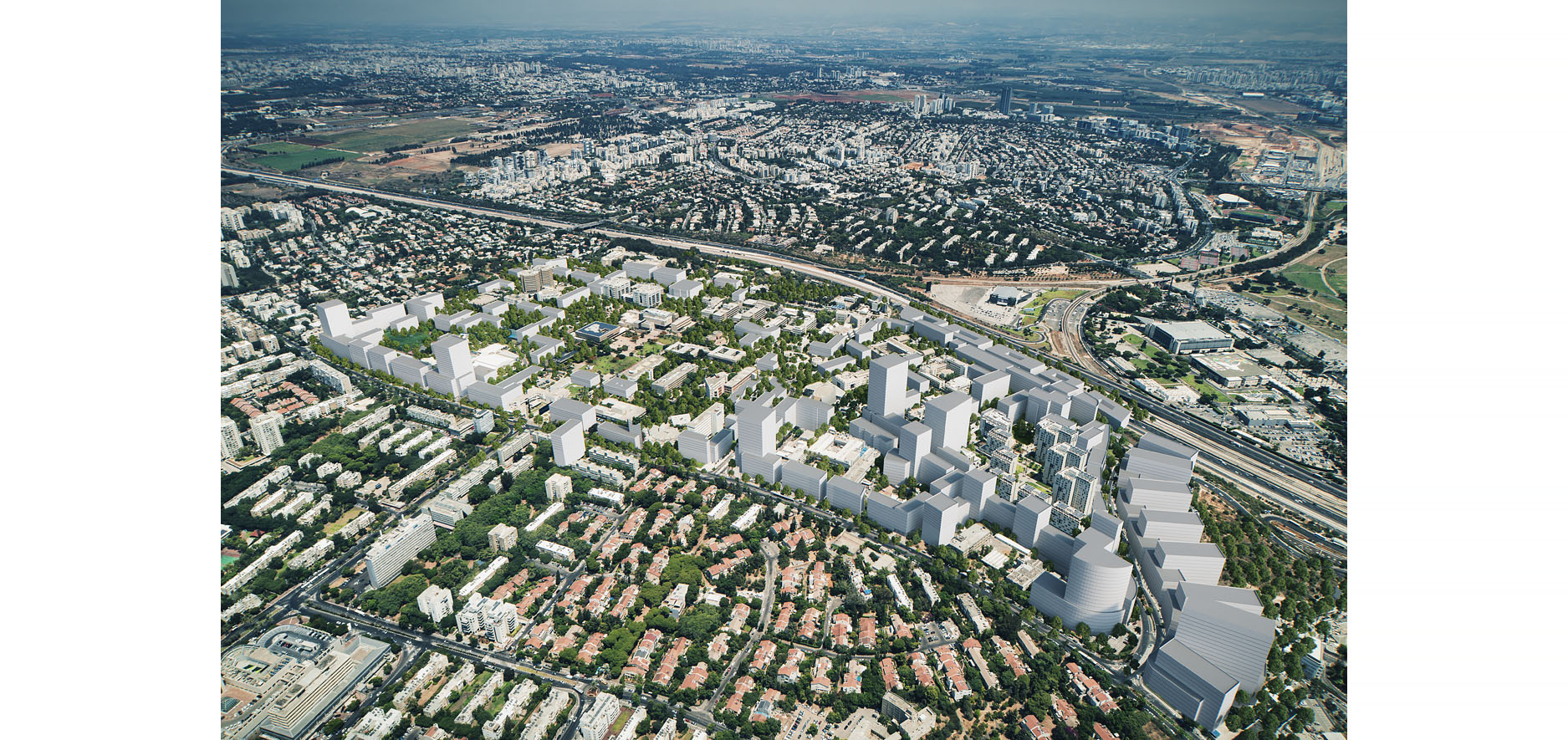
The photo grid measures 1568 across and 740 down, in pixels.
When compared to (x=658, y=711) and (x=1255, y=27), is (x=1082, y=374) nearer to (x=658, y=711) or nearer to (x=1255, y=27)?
(x=658, y=711)

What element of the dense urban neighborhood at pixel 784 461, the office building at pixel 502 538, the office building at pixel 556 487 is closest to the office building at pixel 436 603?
the dense urban neighborhood at pixel 784 461

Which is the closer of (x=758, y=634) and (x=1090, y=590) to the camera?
(x=1090, y=590)

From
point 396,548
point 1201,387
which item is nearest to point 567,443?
point 396,548

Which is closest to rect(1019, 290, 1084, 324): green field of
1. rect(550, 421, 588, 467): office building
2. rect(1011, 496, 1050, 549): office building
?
rect(1011, 496, 1050, 549): office building

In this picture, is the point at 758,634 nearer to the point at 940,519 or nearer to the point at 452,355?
the point at 940,519

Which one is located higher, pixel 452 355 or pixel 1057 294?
pixel 1057 294

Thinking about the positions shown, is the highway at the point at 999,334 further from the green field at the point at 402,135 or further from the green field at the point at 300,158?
the green field at the point at 402,135
